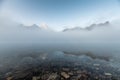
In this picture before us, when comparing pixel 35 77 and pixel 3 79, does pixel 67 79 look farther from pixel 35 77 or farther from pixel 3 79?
pixel 3 79

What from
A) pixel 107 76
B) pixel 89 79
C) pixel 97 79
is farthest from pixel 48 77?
pixel 107 76

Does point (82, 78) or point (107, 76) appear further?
point (107, 76)

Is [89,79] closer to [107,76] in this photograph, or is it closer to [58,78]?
[107,76]

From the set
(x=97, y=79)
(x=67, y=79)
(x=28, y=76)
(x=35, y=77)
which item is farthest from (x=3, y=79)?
(x=97, y=79)

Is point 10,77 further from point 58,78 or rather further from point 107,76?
point 107,76

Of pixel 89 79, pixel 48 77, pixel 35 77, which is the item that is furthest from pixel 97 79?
pixel 35 77

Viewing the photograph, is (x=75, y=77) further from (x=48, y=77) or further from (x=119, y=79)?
(x=119, y=79)

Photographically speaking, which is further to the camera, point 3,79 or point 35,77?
point 35,77

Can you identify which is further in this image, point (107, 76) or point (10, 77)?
point (107, 76)
